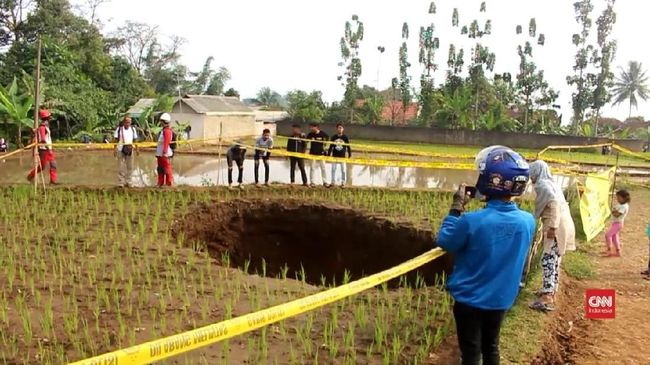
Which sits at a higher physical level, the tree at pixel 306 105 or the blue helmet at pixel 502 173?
the tree at pixel 306 105

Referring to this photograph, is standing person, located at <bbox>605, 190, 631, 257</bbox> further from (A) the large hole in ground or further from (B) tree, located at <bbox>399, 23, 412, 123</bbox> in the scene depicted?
(B) tree, located at <bbox>399, 23, 412, 123</bbox>

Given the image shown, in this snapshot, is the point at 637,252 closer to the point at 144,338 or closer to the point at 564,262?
the point at 564,262

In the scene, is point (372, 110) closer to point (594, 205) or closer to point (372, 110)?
point (372, 110)

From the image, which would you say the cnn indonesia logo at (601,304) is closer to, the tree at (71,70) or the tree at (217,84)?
the tree at (71,70)

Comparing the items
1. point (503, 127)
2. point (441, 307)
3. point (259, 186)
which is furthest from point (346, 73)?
point (441, 307)

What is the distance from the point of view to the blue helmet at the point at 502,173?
3.20m

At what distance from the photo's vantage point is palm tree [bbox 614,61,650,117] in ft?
185

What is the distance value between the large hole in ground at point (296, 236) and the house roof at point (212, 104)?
19966 millimetres

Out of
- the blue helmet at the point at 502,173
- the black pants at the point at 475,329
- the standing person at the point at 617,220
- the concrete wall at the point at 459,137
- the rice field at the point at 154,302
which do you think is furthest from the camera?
the concrete wall at the point at 459,137

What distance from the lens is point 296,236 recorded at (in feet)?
32.4

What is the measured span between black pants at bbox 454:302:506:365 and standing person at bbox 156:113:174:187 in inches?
313

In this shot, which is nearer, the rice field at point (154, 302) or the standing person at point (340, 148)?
the rice field at point (154, 302)

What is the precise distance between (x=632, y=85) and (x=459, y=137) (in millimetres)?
33394

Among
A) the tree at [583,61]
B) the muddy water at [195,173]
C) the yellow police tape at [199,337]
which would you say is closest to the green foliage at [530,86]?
the tree at [583,61]
